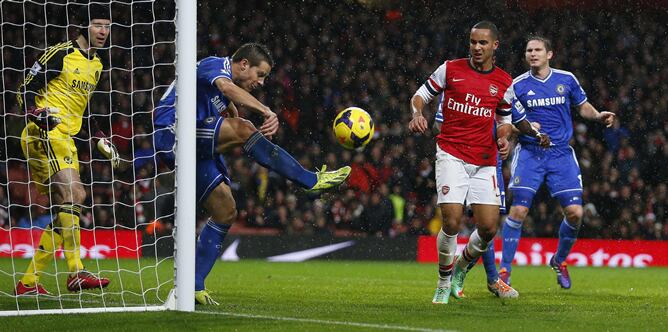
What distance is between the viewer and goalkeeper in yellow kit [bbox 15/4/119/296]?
738 centimetres

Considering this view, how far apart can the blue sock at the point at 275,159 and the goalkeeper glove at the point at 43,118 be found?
1.45 metres

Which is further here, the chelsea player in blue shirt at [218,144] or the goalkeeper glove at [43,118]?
the goalkeeper glove at [43,118]

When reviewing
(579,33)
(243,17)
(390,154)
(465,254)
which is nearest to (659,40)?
(579,33)

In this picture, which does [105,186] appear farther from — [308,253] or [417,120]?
[417,120]

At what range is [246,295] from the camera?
805cm

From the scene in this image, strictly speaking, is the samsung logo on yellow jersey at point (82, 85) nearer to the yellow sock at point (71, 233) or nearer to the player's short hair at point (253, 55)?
the yellow sock at point (71, 233)

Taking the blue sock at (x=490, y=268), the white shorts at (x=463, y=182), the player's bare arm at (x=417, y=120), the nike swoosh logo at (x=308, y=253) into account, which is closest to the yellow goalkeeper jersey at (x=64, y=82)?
the player's bare arm at (x=417, y=120)

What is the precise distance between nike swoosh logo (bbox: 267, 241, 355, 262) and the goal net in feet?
6.02

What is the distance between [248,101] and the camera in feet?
21.2

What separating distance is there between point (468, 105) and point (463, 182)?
0.59 meters

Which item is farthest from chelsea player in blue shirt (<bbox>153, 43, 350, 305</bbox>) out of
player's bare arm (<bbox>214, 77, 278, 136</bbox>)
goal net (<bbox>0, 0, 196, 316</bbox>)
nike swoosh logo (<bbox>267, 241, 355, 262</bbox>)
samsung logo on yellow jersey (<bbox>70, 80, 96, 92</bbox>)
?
nike swoosh logo (<bbox>267, 241, 355, 262</bbox>)

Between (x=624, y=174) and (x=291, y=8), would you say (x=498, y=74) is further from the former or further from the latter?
(x=291, y=8)

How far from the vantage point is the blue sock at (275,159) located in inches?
274

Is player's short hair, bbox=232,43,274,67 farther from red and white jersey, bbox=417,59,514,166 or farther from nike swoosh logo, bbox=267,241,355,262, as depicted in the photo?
nike swoosh logo, bbox=267,241,355,262
